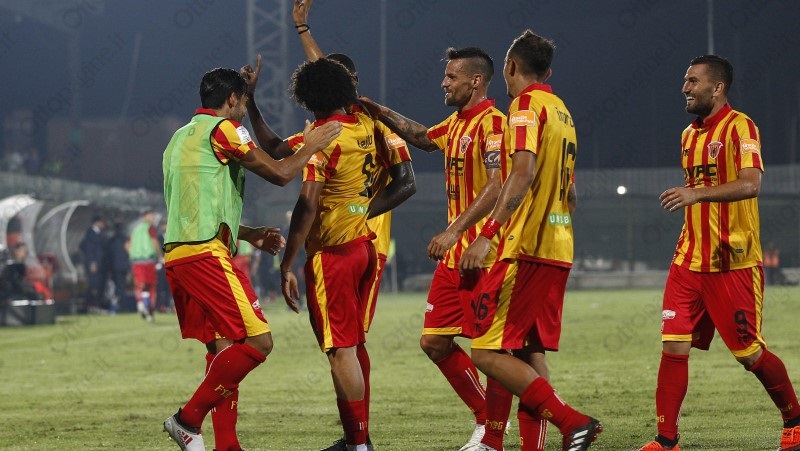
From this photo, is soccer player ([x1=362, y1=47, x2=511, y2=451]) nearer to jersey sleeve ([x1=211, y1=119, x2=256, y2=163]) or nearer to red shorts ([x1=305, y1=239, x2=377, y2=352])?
red shorts ([x1=305, y1=239, x2=377, y2=352])

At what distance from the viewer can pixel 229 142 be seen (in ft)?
20.0

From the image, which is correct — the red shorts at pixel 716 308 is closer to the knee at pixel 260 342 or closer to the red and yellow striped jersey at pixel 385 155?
the red and yellow striped jersey at pixel 385 155

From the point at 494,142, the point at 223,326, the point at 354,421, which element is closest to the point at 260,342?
the point at 223,326

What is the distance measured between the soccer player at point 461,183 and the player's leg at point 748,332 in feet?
4.51

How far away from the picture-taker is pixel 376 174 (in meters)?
6.96

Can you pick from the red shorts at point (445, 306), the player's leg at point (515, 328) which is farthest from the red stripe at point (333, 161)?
the player's leg at point (515, 328)

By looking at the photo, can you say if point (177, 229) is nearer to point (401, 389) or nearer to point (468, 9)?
point (401, 389)

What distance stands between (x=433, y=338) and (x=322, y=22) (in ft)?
161

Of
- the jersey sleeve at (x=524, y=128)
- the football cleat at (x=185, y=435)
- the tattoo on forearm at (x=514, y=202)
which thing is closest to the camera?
the tattoo on forearm at (x=514, y=202)

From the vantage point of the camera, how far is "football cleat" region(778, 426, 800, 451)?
646cm

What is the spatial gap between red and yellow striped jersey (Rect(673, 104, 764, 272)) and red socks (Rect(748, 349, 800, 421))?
1.90 feet

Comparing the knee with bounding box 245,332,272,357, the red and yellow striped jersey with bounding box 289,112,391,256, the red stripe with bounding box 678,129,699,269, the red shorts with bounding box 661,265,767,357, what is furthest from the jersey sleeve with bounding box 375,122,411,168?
the red shorts with bounding box 661,265,767,357

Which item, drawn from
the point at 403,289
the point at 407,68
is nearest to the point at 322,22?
the point at 407,68

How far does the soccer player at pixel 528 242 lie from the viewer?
5336mm
